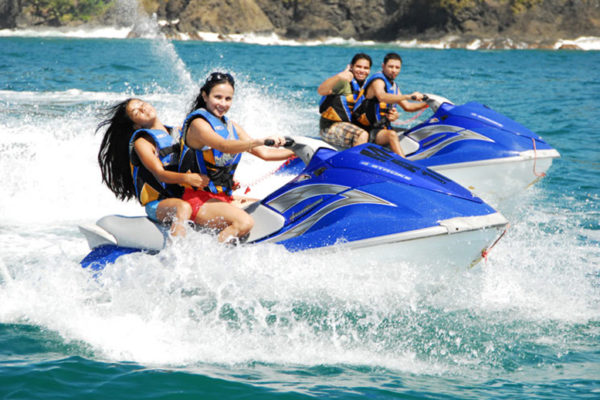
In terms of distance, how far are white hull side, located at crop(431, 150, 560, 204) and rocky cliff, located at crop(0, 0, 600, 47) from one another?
151 feet

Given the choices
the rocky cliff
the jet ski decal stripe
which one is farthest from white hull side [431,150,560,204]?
the rocky cliff

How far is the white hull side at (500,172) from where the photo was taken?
6258 mm

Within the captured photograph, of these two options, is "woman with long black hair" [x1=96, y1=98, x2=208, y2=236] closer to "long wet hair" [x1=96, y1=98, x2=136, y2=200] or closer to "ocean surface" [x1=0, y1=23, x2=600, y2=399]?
"long wet hair" [x1=96, y1=98, x2=136, y2=200]

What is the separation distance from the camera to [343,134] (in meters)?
6.43

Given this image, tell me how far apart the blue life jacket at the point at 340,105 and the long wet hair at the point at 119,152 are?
276 cm

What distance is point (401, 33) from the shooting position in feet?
194

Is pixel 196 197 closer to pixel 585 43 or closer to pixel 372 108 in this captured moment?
pixel 372 108

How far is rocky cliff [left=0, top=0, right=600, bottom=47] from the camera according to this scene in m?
53.2

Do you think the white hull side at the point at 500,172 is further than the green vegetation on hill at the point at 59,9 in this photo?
No

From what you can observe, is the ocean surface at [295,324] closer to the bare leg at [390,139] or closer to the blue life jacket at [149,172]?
the blue life jacket at [149,172]

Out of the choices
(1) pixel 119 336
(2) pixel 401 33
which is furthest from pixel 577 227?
(2) pixel 401 33

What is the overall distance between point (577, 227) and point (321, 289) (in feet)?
10.7

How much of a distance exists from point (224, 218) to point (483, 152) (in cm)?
332

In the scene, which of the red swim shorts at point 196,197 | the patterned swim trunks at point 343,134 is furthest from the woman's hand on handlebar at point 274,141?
the patterned swim trunks at point 343,134
